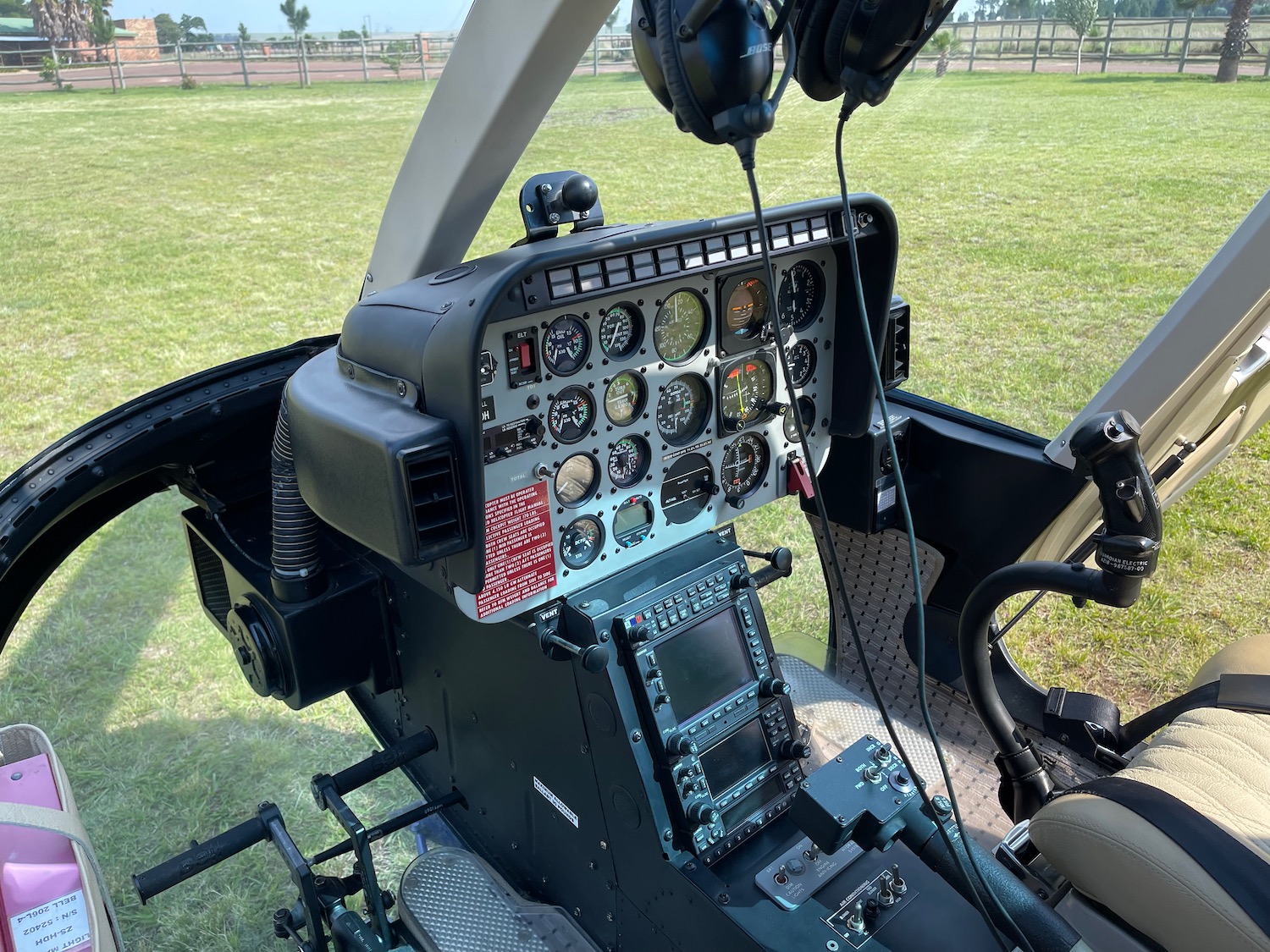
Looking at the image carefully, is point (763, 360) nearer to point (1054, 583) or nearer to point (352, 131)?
point (1054, 583)

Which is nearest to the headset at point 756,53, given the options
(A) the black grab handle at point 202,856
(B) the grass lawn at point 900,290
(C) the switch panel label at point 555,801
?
(B) the grass lawn at point 900,290

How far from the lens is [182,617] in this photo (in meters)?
3.69

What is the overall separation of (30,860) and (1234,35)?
2949mm

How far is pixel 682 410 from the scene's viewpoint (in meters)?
2.08

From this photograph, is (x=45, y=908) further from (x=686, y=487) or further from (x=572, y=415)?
(x=686, y=487)

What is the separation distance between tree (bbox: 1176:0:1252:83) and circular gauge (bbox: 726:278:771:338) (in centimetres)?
102

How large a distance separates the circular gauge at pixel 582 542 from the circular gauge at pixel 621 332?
1.21 feet

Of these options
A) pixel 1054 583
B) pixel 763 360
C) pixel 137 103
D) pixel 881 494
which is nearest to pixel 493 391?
pixel 763 360

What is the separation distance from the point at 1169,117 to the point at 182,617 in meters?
3.92

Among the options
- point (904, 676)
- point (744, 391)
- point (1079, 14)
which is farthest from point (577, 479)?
point (904, 676)

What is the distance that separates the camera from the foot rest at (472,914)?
2.06m

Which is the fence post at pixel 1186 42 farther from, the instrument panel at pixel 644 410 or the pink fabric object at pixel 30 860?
the pink fabric object at pixel 30 860

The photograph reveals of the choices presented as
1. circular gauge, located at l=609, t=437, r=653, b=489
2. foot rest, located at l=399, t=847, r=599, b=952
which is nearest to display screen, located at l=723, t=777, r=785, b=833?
foot rest, located at l=399, t=847, r=599, b=952

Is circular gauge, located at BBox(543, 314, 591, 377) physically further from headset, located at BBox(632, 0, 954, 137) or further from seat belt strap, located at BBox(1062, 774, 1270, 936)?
seat belt strap, located at BBox(1062, 774, 1270, 936)
